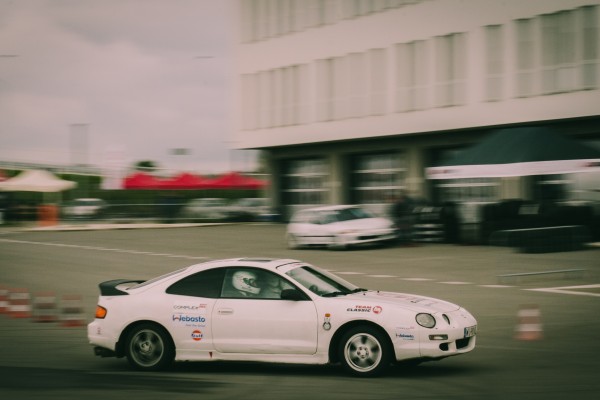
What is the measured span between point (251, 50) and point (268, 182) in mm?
7256

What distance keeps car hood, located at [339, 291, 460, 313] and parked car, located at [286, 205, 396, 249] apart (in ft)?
62.5

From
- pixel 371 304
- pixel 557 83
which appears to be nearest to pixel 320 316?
pixel 371 304

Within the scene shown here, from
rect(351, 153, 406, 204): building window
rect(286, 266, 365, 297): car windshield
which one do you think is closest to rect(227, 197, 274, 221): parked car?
rect(351, 153, 406, 204): building window

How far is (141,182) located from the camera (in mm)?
56906

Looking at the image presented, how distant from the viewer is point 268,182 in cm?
5253

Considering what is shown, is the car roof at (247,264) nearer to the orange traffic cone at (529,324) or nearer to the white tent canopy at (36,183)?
the orange traffic cone at (529,324)

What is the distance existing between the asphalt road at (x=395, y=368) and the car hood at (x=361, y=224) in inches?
31.4

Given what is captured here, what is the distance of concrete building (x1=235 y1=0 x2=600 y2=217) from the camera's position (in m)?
34.9

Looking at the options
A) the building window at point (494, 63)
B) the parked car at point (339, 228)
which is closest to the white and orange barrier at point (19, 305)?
the parked car at point (339, 228)

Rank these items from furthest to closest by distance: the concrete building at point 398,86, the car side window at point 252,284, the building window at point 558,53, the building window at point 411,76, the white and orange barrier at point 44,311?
the building window at point 411,76
the concrete building at point 398,86
the building window at point 558,53
the white and orange barrier at point 44,311
the car side window at point 252,284

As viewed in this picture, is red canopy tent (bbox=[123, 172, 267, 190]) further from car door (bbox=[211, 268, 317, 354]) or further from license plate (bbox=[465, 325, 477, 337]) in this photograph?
license plate (bbox=[465, 325, 477, 337])

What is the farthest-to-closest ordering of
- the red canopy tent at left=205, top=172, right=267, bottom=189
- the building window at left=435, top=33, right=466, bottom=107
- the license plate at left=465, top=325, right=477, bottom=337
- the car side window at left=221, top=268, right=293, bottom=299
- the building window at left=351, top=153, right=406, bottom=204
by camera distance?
the red canopy tent at left=205, top=172, right=267, bottom=189
the building window at left=351, top=153, right=406, bottom=204
the building window at left=435, top=33, right=466, bottom=107
the car side window at left=221, top=268, right=293, bottom=299
the license plate at left=465, top=325, right=477, bottom=337

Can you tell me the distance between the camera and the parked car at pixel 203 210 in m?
52.8

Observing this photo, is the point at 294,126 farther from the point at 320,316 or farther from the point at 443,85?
the point at 320,316
